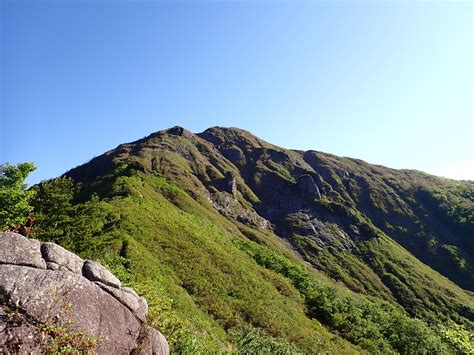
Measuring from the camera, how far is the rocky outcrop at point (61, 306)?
10453 mm

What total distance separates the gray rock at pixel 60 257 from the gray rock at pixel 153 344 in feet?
12.9

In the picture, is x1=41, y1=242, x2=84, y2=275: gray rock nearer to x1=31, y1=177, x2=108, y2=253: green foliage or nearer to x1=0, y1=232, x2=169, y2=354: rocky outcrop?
x1=0, y1=232, x2=169, y2=354: rocky outcrop

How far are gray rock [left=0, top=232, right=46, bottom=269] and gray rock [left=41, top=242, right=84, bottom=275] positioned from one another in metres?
0.31

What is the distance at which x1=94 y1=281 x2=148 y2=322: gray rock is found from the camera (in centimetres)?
1391

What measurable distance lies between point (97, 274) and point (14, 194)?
22912 mm

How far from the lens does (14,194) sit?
3091 centimetres

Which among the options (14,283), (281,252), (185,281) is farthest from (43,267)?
(281,252)

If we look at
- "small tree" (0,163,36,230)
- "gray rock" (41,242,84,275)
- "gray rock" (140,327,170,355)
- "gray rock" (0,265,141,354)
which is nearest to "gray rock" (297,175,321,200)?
"small tree" (0,163,36,230)

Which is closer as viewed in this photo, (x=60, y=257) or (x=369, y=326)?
(x=60, y=257)

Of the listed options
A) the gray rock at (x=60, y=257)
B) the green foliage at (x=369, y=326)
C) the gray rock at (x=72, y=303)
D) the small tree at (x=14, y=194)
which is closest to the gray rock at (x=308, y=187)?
the green foliage at (x=369, y=326)

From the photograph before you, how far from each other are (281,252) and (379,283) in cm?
3957

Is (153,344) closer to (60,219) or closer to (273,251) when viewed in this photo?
(60,219)

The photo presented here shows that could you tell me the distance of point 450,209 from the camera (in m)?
180

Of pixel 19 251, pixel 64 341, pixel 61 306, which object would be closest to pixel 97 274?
pixel 61 306
